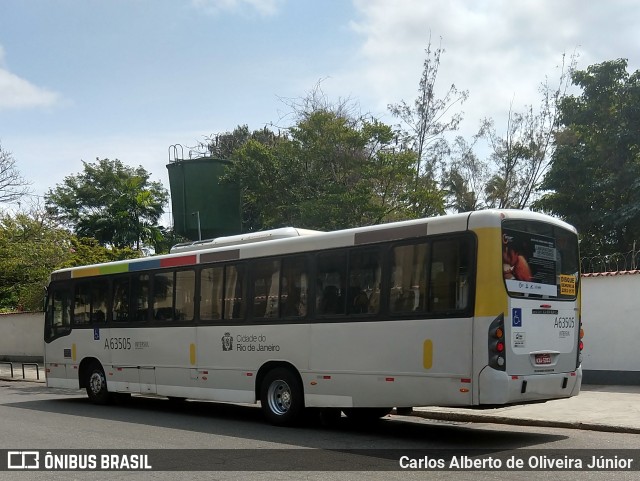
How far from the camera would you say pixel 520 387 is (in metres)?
9.93

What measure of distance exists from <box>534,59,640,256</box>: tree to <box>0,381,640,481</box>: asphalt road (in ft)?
69.0

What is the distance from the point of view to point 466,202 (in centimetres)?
3953

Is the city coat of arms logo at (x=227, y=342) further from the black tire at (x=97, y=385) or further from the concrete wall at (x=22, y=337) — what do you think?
the concrete wall at (x=22, y=337)

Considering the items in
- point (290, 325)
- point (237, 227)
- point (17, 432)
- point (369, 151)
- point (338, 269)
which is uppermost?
point (369, 151)

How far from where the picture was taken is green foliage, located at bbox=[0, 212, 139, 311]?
33.8 meters

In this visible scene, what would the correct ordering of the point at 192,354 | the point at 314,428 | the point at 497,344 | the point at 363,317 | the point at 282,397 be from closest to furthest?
the point at 497,344 → the point at 363,317 → the point at 314,428 → the point at 282,397 → the point at 192,354

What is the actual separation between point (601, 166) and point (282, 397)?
2382 cm

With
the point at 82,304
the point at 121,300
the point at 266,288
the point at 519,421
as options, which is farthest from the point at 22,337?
the point at 519,421

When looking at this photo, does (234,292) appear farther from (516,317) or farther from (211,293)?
(516,317)

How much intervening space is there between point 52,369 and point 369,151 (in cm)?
1384

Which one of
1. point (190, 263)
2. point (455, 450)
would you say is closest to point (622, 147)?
point (190, 263)

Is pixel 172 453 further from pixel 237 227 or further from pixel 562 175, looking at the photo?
pixel 562 175

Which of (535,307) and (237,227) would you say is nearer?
(535,307)

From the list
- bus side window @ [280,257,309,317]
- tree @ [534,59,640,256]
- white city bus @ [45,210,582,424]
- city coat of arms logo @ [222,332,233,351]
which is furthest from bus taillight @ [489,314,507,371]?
tree @ [534,59,640,256]
